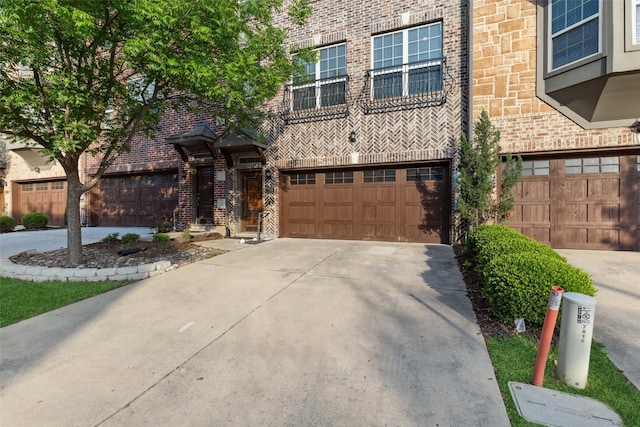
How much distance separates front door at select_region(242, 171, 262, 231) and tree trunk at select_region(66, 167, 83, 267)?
5491mm

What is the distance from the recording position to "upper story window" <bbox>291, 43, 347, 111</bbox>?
9461 millimetres

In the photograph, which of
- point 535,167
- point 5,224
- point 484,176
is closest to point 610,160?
point 535,167

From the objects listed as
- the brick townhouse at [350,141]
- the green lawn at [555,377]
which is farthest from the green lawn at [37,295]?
the green lawn at [555,377]

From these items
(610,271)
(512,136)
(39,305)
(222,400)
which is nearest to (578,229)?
(610,271)

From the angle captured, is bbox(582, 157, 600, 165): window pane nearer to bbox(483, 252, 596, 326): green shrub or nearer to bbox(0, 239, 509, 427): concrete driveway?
bbox(0, 239, 509, 427): concrete driveway

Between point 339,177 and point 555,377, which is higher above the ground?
point 339,177

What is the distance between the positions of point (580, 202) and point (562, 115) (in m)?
2.28

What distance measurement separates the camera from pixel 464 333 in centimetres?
329

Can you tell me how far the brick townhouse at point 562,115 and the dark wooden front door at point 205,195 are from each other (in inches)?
373

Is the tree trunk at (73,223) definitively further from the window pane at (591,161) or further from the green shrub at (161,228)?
the window pane at (591,161)

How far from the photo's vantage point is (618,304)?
4.06 metres

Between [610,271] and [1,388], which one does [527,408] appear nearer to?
[1,388]

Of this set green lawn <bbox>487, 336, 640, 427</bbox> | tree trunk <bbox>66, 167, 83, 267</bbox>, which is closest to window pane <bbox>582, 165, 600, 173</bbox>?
green lawn <bbox>487, 336, 640, 427</bbox>

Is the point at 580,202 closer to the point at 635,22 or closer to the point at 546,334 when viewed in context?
the point at 635,22
